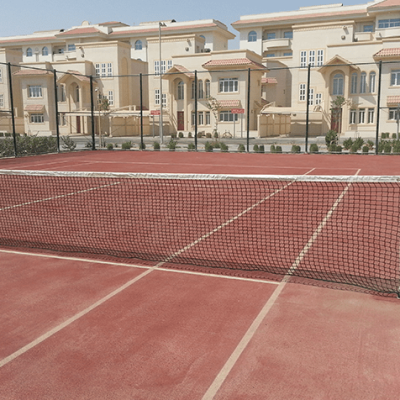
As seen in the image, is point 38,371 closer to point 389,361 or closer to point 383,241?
point 389,361

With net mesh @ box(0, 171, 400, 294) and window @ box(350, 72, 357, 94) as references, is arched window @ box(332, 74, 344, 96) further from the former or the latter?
net mesh @ box(0, 171, 400, 294)

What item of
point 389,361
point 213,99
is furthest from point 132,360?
point 213,99

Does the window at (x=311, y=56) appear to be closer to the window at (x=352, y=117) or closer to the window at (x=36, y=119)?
the window at (x=352, y=117)

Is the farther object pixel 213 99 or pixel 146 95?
pixel 146 95

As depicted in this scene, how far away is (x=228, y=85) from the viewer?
178ft

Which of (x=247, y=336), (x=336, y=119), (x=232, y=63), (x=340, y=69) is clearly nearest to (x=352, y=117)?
(x=336, y=119)

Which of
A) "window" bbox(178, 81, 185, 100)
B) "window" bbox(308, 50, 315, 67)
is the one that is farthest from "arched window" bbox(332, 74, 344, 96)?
"window" bbox(178, 81, 185, 100)

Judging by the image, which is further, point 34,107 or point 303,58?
point 34,107

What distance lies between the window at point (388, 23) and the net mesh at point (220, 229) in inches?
2162

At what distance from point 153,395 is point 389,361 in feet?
7.29

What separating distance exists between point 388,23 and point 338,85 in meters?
14.7

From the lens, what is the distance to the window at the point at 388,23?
59625 mm

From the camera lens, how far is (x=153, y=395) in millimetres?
3969

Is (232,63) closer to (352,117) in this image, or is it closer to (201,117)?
(201,117)
